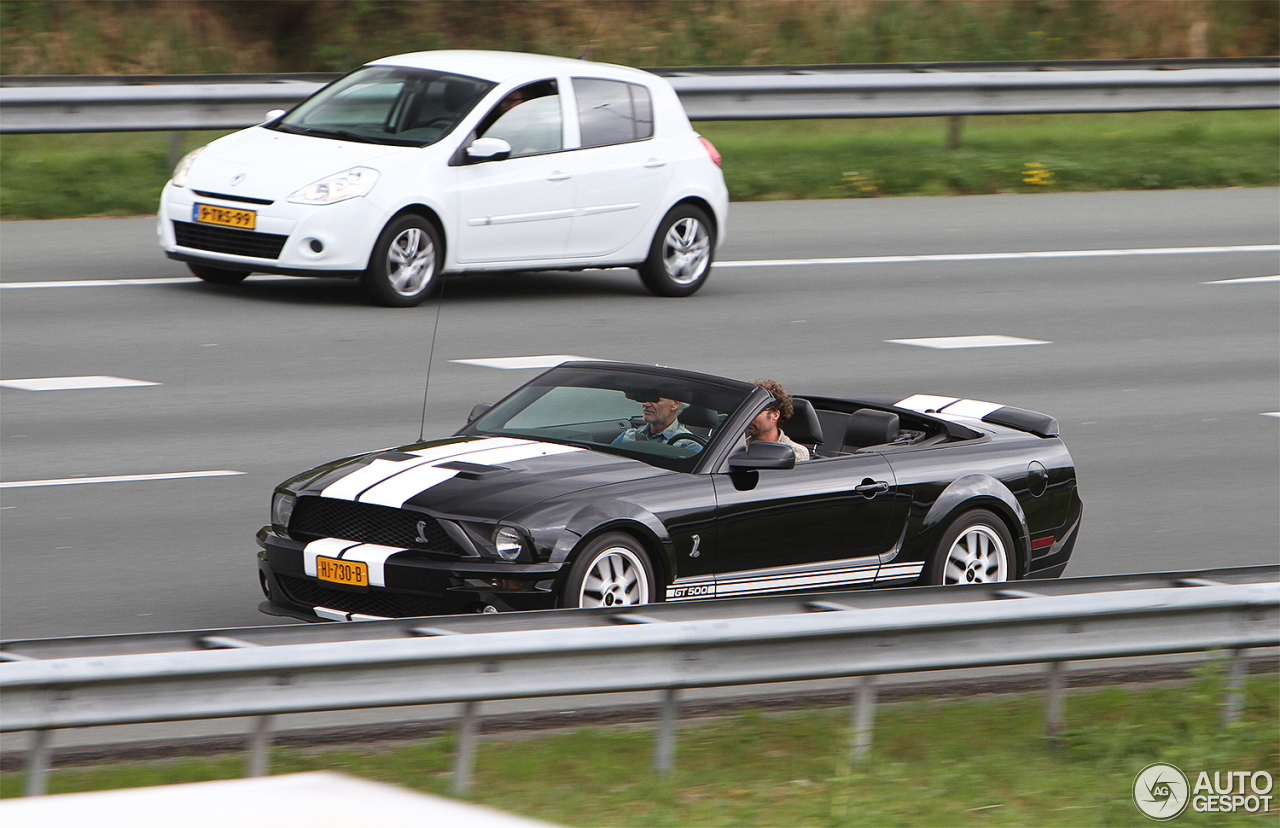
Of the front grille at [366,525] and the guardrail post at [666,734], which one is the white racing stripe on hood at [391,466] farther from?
the guardrail post at [666,734]

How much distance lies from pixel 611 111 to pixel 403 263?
2319 millimetres

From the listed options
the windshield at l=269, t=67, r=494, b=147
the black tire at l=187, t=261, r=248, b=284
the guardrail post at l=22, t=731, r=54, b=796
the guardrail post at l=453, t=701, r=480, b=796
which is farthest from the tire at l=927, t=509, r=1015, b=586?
the black tire at l=187, t=261, r=248, b=284

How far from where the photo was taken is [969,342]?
51.4ft

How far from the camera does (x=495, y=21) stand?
1032 inches

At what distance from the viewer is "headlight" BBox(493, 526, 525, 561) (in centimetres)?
807

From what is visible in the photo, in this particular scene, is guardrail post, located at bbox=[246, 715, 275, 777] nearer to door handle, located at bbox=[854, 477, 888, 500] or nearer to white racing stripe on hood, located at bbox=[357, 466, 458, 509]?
white racing stripe on hood, located at bbox=[357, 466, 458, 509]

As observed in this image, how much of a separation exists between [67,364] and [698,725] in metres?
7.25

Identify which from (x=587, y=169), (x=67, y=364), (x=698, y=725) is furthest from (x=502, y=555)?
(x=587, y=169)

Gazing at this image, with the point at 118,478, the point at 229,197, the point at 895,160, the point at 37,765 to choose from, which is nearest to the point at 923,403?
the point at 118,478

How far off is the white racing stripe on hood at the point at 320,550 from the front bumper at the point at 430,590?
24 millimetres

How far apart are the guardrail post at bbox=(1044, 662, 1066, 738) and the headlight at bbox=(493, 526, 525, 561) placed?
210 cm

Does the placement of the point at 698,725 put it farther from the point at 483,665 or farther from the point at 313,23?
the point at 313,23

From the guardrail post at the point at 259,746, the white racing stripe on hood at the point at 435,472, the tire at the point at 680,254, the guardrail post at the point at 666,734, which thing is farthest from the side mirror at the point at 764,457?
the tire at the point at 680,254

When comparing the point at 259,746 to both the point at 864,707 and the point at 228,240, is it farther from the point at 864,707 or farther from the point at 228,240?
the point at 228,240
